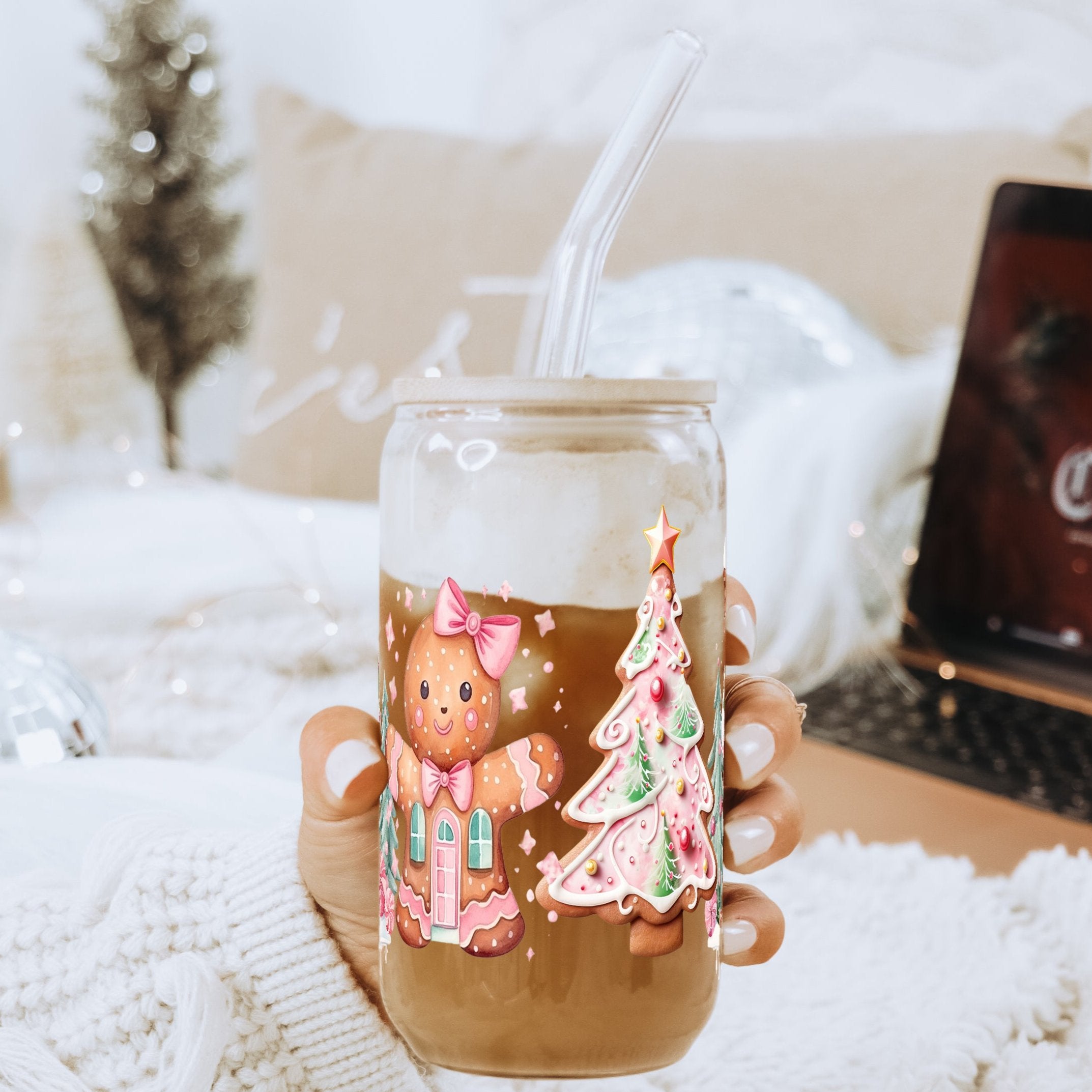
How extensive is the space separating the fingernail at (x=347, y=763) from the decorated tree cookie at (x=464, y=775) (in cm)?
5

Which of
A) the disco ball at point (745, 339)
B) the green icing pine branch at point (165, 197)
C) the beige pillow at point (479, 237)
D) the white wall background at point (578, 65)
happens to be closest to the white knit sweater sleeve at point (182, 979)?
the disco ball at point (745, 339)

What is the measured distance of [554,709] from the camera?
13.0 inches

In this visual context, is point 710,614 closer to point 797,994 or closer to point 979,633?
point 797,994

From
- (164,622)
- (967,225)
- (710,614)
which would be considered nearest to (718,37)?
(967,225)

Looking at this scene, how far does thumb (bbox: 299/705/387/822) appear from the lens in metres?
0.40

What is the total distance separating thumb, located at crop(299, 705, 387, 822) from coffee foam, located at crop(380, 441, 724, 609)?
0.30 ft

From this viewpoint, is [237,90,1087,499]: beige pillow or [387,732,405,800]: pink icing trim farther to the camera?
[237,90,1087,499]: beige pillow

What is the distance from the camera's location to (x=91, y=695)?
0.68 meters

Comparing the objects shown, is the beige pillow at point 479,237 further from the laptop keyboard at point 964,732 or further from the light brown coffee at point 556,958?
the light brown coffee at point 556,958

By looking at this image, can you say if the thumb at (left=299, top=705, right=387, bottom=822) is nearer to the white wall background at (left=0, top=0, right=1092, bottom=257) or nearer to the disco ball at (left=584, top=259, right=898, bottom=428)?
the disco ball at (left=584, top=259, right=898, bottom=428)

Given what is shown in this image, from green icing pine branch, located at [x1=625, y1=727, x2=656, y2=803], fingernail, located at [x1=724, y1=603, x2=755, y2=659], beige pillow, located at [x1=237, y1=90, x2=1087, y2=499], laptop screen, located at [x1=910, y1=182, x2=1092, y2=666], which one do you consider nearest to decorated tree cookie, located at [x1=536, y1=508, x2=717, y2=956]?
green icing pine branch, located at [x1=625, y1=727, x2=656, y2=803]

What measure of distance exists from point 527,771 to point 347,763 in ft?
0.31

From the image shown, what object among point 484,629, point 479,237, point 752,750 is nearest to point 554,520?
point 484,629

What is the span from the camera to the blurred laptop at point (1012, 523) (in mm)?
870
